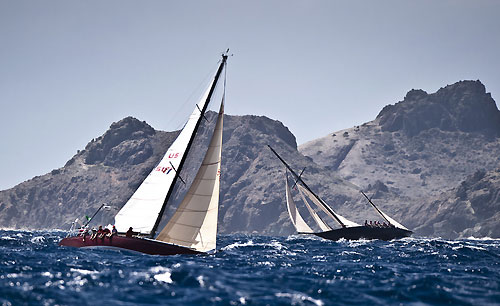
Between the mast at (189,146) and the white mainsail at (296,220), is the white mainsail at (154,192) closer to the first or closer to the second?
the mast at (189,146)

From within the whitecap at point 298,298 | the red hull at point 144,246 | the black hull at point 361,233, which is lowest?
the whitecap at point 298,298

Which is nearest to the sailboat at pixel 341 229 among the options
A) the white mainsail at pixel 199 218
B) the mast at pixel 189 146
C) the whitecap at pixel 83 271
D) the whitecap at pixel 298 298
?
the mast at pixel 189 146

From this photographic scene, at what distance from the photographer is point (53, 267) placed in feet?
79.5

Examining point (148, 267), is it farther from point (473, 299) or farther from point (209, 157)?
point (473, 299)

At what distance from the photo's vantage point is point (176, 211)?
34.0 meters

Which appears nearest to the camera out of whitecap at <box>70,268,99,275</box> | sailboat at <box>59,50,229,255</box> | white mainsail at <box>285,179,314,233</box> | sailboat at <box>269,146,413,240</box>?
whitecap at <box>70,268,99,275</box>

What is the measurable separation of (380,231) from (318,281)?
64.9 metres

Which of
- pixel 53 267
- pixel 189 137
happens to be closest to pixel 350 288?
pixel 53 267

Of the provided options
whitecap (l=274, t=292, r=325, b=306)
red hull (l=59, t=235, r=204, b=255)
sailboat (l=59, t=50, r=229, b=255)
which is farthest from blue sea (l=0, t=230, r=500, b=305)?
sailboat (l=59, t=50, r=229, b=255)

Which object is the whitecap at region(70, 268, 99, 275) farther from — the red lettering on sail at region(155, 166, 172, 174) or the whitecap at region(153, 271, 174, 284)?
the red lettering on sail at region(155, 166, 172, 174)

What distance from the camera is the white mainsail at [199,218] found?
33.0 metres

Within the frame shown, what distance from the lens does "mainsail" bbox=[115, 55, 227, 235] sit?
115 ft

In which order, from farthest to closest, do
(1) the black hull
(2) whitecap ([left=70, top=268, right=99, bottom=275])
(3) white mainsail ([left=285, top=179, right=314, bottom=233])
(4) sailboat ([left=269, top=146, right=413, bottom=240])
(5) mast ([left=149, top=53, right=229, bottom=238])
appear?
(3) white mainsail ([left=285, top=179, right=314, bottom=233])
(1) the black hull
(4) sailboat ([left=269, top=146, right=413, bottom=240])
(5) mast ([left=149, top=53, right=229, bottom=238])
(2) whitecap ([left=70, top=268, right=99, bottom=275])

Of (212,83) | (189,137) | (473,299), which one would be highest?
(212,83)
